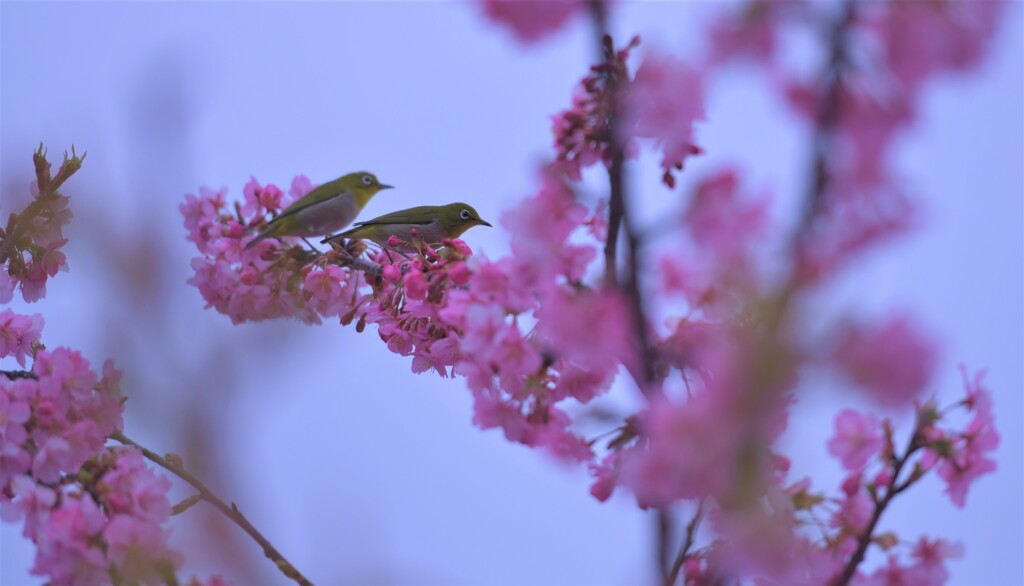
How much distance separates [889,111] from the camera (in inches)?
60.1

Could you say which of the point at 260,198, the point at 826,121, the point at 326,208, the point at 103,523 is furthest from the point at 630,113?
the point at 326,208

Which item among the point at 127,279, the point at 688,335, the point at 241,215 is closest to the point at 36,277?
the point at 127,279

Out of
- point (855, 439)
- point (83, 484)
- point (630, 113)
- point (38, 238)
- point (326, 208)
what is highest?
point (326, 208)

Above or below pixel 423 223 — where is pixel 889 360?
below

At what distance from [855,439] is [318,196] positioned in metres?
3.06

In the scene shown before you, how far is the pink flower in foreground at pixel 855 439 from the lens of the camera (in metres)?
2.24

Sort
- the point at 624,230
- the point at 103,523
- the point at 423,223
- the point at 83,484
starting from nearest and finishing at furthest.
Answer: the point at 624,230, the point at 103,523, the point at 83,484, the point at 423,223

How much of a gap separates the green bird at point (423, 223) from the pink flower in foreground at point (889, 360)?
3.49 metres

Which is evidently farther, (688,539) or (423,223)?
(423,223)

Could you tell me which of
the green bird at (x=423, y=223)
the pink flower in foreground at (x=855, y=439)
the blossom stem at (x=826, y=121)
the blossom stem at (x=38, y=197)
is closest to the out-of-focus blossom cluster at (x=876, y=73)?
the blossom stem at (x=826, y=121)

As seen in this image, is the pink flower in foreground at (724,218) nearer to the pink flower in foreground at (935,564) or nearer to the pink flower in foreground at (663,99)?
the pink flower in foreground at (663,99)

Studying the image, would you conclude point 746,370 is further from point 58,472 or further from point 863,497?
point 58,472

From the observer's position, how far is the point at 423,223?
4938mm

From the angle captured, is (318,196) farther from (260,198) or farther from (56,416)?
(56,416)
